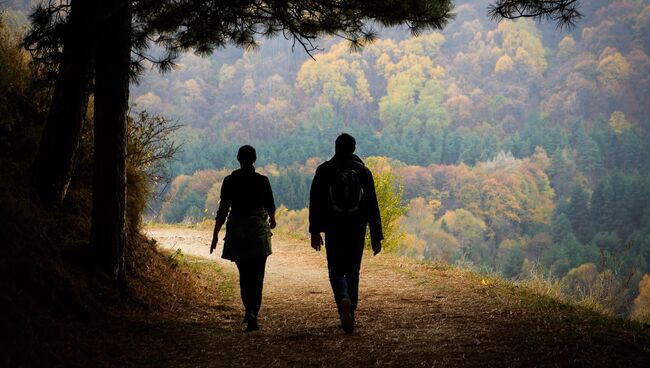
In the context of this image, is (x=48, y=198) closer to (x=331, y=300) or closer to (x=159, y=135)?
(x=159, y=135)

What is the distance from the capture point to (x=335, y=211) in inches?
187

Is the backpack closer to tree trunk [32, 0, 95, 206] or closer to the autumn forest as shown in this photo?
tree trunk [32, 0, 95, 206]

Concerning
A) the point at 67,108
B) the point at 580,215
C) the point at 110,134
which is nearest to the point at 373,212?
the point at 110,134

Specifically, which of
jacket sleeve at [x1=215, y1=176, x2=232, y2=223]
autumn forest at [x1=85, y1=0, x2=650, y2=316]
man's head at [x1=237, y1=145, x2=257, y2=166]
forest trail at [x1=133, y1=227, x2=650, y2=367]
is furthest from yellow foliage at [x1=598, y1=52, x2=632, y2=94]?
jacket sleeve at [x1=215, y1=176, x2=232, y2=223]

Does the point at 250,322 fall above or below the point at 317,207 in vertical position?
below

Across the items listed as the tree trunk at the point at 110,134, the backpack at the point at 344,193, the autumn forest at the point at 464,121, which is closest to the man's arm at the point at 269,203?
the backpack at the point at 344,193

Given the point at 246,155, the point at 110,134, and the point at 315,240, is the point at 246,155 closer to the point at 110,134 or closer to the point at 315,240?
the point at 315,240

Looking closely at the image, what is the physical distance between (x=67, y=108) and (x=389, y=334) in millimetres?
3924

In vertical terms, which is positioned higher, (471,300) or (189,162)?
(189,162)

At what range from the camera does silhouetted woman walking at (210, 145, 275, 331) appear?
493cm

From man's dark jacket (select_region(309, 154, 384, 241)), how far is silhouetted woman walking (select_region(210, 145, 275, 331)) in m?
0.49

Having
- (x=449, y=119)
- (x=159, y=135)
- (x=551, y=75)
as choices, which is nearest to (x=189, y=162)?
(x=449, y=119)

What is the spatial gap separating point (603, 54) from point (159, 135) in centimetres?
13203

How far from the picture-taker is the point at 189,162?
106812 mm
